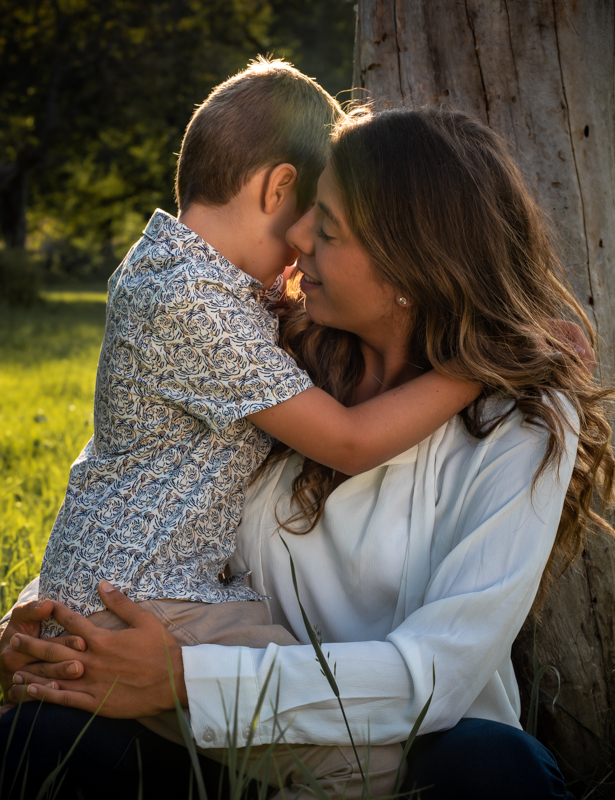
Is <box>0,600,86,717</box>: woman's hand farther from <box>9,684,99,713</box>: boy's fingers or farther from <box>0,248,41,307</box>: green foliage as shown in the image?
<box>0,248,41,307</box>: green foliage

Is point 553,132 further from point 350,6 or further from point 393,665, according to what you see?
point 350,6

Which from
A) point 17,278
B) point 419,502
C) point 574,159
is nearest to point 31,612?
point 419,502

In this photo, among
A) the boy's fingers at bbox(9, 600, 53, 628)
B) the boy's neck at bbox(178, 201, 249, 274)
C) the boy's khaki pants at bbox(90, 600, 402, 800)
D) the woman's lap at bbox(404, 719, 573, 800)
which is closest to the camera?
the woman's lap at bbox(404, 719, 573, 800)

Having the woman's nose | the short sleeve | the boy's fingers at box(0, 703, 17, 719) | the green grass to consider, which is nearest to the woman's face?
the woman's nose

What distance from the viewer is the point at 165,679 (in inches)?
65.4

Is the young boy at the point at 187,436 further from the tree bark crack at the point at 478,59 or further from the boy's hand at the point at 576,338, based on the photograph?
the tree bark crack at the point at 478,59

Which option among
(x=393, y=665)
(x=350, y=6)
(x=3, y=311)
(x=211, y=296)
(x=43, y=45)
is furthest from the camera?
Answer: (x=350, y=6)

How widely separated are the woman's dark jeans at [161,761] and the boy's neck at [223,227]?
4.34ft

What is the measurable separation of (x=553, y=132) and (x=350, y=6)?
22.2 meters

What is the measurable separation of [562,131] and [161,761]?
2.21m

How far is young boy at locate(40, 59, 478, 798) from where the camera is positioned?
71.7 inches

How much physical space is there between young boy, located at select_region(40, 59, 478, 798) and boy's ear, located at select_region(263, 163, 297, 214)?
31 centimetres

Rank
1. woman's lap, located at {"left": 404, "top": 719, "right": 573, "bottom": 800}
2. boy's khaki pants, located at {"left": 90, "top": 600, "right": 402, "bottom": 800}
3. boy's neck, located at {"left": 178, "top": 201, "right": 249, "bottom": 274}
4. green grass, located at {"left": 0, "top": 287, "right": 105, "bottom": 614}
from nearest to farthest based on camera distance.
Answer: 1. woman's lap, located at {"left": 404, "top": 719, "right": 573, "bottom": 800}
2. boy's khaki pants, located at {"left": 90, "top": 600, "right": 402, "bottom": 800}
3. boy's neck, located at {"left": 178, "top": 201, "right": 249, "bottom": 274}
4. green grass, located at {"left": 0, "top": 287, "right": 105, "bottom": 614}

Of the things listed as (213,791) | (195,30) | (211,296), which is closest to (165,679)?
(213,791)
